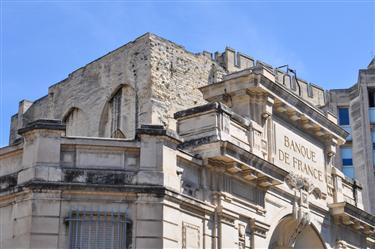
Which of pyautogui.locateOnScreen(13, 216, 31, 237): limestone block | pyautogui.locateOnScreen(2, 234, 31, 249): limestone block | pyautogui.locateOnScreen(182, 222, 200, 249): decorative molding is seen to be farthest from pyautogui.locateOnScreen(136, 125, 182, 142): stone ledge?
pyautogui.locateOnScreen(2, 234, 31, 249): limestone block

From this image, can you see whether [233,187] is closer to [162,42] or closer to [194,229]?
[194,229]

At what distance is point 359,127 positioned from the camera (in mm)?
50781

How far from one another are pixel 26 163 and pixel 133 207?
262cm

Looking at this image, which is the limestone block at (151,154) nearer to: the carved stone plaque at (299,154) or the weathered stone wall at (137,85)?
the carved stone plaque at (299,154)

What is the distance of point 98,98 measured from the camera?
3578 centimetres

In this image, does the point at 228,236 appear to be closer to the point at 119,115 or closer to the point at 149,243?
the point at 149,243

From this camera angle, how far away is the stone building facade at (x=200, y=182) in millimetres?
18406

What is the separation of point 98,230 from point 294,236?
7.45m

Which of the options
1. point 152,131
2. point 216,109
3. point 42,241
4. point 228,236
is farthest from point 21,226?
point 216,109

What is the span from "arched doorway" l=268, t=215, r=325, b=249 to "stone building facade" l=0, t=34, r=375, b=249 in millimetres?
34

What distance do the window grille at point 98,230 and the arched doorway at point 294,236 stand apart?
18.3 ft

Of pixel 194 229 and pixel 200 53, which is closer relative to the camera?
pixel 194 229

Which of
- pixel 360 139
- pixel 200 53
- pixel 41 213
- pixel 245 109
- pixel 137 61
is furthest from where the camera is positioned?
pixel 360 139

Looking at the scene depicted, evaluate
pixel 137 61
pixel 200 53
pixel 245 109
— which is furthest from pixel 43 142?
pixel 200 53
